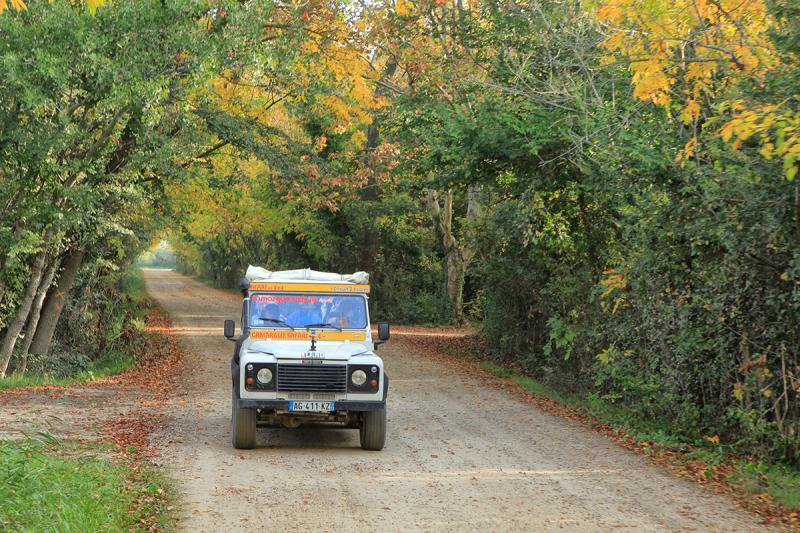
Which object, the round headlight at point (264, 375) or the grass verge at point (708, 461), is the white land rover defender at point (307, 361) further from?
the grass verge at point (708, 461)

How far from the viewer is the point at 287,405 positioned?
1125 cm

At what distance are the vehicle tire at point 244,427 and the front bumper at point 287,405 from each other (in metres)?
0.14

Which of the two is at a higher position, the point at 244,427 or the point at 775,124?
the point at 775,124

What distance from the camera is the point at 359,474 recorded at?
10227mm

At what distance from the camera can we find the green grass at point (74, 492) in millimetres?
6723

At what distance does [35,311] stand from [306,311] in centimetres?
1248

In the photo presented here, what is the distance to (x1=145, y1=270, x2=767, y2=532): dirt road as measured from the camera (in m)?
8.27

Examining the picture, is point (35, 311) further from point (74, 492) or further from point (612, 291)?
point (74, 492)

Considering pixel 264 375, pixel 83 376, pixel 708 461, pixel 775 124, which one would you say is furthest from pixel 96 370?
pixel 775 124

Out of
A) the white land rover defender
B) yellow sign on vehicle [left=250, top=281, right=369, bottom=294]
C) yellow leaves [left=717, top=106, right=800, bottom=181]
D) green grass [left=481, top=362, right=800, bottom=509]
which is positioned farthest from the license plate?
yellow leaves [left=717, top=106, right=800, bottom=181]

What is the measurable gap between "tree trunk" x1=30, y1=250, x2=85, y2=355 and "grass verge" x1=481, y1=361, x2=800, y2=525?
1346cm

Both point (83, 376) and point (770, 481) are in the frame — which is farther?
point (83, 376)

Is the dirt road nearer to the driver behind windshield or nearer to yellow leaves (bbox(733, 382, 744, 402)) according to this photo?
yellow leaves (bbox(733, 382, 744, 402))

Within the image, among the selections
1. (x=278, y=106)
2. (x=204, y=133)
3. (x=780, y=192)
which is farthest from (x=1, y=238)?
(x=780, y=192)
